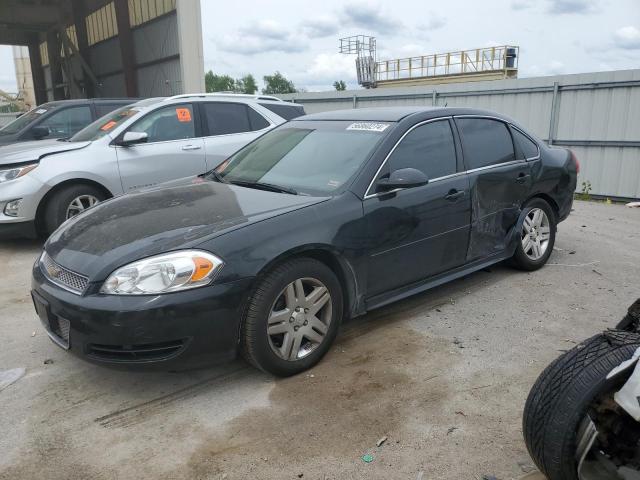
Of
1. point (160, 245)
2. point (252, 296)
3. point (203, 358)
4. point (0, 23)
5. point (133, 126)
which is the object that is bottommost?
point (203, 358)

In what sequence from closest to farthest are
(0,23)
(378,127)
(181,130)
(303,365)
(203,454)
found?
(203,454)
(303,365)
(378,127)
(181,130)
(0,23)

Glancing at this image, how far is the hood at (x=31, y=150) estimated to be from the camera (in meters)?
6.06

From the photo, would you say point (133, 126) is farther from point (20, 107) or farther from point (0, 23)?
point (20, 107)

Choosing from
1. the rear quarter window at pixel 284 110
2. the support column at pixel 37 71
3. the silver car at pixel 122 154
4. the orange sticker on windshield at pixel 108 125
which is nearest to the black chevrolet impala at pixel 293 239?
the silver car at pixel 122 154

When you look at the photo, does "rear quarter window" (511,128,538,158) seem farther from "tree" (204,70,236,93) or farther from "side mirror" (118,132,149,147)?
"tree" (204,70,236,93)

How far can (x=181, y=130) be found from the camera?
23.1 feet

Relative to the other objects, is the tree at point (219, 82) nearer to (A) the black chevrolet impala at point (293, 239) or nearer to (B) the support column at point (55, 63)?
(B) the support column at point (55, 63)

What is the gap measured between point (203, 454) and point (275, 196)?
168 centimetres

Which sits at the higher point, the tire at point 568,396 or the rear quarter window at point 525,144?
the rear quarter window at point 525,144

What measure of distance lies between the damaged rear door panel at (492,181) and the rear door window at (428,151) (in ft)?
0.59

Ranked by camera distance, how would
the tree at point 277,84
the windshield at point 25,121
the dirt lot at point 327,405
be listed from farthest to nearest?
the tree at point 277,84 < the windshield at point 25,121 < the dirt lot at point 327,405

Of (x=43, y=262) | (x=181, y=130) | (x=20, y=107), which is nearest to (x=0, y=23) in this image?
(x=20, y=107)

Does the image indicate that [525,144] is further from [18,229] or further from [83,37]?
[83,37]

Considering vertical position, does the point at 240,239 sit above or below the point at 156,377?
above
